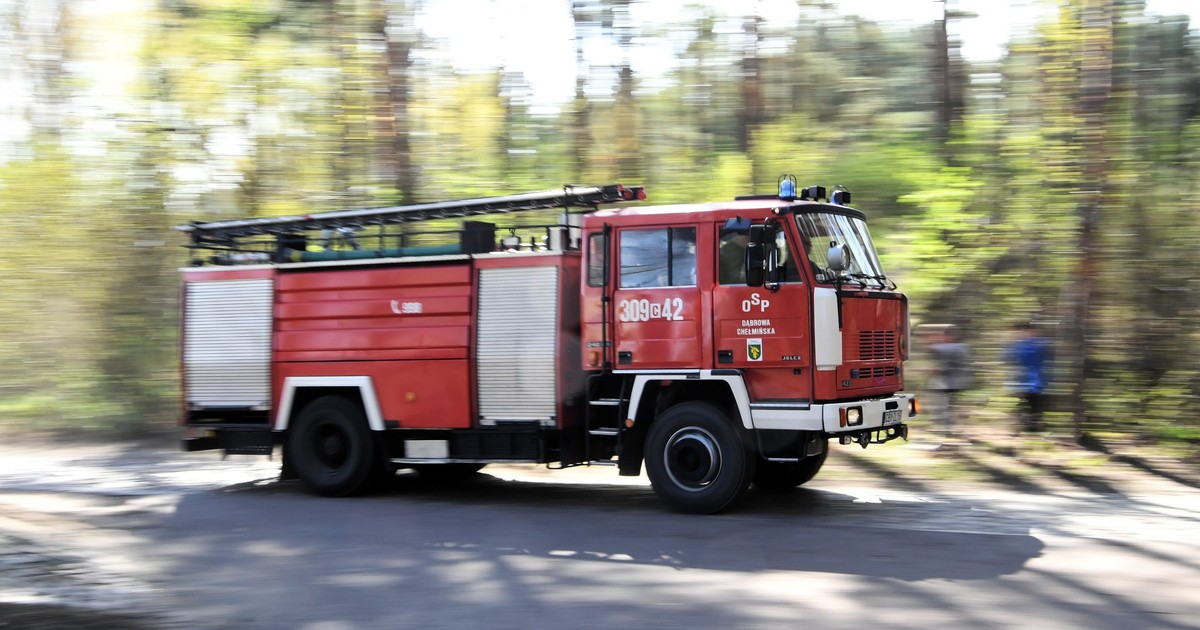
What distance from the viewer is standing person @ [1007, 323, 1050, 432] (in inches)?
538

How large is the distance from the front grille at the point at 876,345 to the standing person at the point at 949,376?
159 inches

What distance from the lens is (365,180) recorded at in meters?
19.1

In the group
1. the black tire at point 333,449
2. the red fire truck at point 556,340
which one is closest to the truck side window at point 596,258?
the red fire truck at point 556,340

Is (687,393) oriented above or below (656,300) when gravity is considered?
below

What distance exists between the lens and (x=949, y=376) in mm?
13766

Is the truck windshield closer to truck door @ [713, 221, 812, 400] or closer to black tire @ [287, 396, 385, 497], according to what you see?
truck door @ [713, 221, 812, 400]

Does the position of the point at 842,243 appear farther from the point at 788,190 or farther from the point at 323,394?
the point at 323,394

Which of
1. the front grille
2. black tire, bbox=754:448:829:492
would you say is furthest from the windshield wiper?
black tire, bbox=754:448:829:492

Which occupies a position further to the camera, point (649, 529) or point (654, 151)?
point (654, 151)

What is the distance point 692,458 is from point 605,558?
6.04 ft

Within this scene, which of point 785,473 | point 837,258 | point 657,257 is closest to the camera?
point 837,258

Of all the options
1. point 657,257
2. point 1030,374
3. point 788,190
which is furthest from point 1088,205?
point 657,257

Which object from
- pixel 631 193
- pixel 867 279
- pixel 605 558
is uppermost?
pixel 631 193

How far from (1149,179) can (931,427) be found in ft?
14.0
